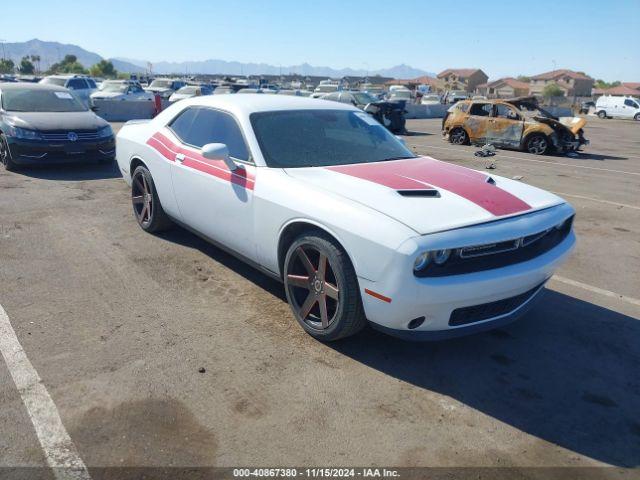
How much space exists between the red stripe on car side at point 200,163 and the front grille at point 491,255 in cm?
159

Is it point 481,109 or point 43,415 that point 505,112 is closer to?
point 481,109

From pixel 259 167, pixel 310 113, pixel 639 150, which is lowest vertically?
pixel 639 150

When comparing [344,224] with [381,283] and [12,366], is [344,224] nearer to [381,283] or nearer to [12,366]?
[381,283]

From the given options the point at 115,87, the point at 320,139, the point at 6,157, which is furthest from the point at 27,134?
the point at 115,87

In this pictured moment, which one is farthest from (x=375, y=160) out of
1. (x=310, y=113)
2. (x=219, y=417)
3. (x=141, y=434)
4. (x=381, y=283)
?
(x=141, y=434)

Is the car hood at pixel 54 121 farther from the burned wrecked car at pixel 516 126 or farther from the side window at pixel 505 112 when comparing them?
the side window at pixel 505 112

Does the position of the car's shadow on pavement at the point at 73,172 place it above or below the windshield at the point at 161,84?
below

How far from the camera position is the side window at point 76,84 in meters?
21.3

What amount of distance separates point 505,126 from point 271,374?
45.0 feet

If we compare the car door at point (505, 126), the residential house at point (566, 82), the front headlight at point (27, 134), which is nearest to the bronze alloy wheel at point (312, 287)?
the front headlight at point (27, 134)

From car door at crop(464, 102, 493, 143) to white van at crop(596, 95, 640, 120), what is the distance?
2645cm

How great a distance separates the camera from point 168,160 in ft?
16.1

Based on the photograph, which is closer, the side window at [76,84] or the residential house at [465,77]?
the side window at [76,84]

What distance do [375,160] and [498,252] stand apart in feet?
4.93
